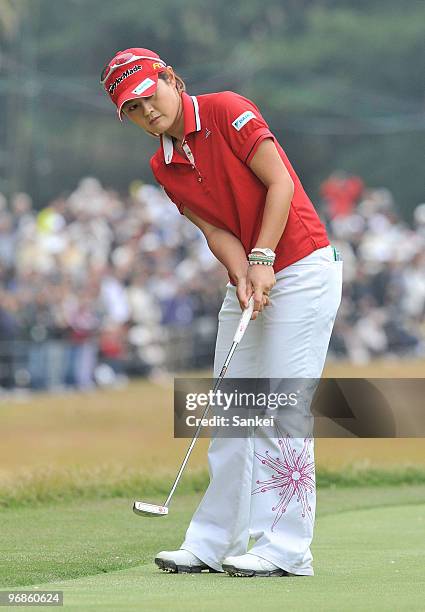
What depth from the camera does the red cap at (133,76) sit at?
450 centimetres

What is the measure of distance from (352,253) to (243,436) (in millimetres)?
15210

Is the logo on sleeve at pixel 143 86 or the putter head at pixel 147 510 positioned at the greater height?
the logo on sleeve at pixel 143 86

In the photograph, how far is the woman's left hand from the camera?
14.6 feet

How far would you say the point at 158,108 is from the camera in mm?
4574

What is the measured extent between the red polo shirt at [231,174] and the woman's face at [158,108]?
4 centimetres

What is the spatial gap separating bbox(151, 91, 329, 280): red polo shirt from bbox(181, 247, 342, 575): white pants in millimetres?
86

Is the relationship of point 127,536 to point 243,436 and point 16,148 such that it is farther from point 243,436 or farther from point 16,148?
point 16,148

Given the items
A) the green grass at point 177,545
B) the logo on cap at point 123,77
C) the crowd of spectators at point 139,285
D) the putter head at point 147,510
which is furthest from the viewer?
the crowd of spectators at point 139,285

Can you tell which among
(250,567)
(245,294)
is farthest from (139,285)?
(250,567)

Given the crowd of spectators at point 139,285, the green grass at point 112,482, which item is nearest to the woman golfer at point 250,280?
the green grass at point 112,482

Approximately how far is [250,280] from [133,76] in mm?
735

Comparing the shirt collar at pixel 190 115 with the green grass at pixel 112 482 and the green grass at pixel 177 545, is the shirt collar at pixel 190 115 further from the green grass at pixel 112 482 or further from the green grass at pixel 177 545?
the green grass at pixel 112 482

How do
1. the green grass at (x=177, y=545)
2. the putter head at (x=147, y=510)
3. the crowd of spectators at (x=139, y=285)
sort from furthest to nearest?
the crowd of spectators at (x=139, y=285) → the putter head at (x=147, y=510) → the green grass at (x=177, y=545)

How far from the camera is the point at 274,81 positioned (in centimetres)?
2423
